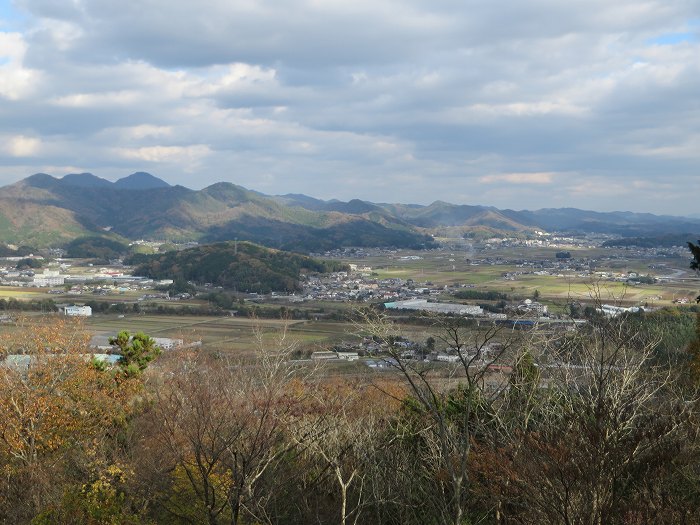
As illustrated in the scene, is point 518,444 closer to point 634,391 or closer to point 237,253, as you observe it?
point 634,391

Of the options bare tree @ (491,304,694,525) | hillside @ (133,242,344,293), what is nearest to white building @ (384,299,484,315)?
hillside @ (133,242,344,293)

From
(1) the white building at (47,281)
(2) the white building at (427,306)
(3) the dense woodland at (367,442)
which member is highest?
(3) the dense woodland at (367,442)

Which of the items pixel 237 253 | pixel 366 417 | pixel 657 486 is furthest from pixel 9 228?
pixel 657 486

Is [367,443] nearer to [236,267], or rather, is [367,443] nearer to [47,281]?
[236,267]

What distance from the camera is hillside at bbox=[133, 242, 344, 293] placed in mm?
83062

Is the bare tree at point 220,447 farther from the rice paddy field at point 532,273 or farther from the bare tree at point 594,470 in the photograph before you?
the rice paddy field at point 532,273

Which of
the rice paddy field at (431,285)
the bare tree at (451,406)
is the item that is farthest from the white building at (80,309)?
the bare tree at (451,406)

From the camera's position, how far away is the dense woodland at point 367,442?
7.95 m

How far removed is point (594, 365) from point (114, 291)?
7269cm

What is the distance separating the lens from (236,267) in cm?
8869

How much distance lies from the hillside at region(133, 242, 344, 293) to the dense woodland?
61.5 metres

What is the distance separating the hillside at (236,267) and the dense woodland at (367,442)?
61497 millimetres

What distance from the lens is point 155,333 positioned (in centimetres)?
4759

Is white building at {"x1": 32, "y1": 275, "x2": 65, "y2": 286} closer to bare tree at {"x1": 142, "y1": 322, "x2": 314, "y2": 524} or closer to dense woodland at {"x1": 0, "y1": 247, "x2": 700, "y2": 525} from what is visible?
dense woodland at {"x1": 0, "y1": 247, "x2": 700, "y2": 525}
